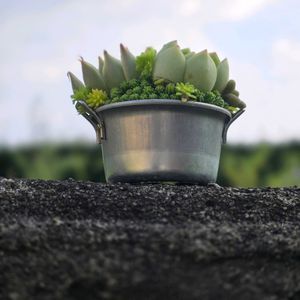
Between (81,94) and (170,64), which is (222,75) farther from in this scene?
(81,94)

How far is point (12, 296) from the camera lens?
207cm

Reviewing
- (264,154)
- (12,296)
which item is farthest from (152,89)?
(264,154)

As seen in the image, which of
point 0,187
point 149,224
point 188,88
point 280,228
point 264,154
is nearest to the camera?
point 149,224

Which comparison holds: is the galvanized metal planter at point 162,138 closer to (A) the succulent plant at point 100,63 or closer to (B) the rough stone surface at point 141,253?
(A) the succulent plant at point 100,63

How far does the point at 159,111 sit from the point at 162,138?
13 cm

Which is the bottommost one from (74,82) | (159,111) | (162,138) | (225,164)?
(225,164)

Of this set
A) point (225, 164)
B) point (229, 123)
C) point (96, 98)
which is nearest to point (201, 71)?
point (229, 123)

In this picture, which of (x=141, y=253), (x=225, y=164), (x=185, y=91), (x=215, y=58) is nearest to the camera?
(x=141, y=253)

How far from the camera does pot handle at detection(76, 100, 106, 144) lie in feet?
11.5

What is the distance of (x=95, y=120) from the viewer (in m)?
3.58

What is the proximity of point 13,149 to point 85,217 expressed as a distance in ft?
10.6

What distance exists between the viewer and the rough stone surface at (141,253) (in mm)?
2010

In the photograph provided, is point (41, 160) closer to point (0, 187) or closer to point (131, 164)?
point (131, 164)

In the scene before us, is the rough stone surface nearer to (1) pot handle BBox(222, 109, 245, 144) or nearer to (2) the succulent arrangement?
(2) the succulent arrangement
